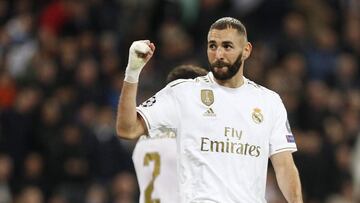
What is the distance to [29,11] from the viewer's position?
20672 mm

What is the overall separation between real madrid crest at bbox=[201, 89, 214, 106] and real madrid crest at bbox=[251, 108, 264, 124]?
1.21ft

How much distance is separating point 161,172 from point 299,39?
386 inches

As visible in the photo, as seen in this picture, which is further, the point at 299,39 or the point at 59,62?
the point at 299,39

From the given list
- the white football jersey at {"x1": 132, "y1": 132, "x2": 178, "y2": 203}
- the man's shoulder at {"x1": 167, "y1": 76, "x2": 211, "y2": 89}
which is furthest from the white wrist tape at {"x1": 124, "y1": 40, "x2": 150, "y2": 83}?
the white football jersey at {"x1": 132, "y1": 132, "x2": 178, "y2": 203}

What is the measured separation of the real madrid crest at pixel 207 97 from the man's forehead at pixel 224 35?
439 mm

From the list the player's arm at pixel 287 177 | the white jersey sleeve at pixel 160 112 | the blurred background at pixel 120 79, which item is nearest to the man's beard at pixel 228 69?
the white jersey sleeve at pixel 160 112

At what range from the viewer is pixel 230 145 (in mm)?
9125

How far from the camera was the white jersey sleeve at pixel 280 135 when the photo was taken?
30.9ft

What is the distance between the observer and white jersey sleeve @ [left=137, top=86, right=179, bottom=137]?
9023 millimetres

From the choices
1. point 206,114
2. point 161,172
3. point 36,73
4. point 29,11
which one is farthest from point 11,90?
point 206,114

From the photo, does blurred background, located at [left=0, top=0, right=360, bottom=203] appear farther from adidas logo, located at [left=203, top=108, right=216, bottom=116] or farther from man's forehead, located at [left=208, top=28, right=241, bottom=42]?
man's forehead, located at [left=208, top=28, right=241, bottom=42]

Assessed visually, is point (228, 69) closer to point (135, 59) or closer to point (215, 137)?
point (215, 137)

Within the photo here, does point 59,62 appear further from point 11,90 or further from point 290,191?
point 290,191

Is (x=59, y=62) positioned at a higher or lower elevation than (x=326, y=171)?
higher
